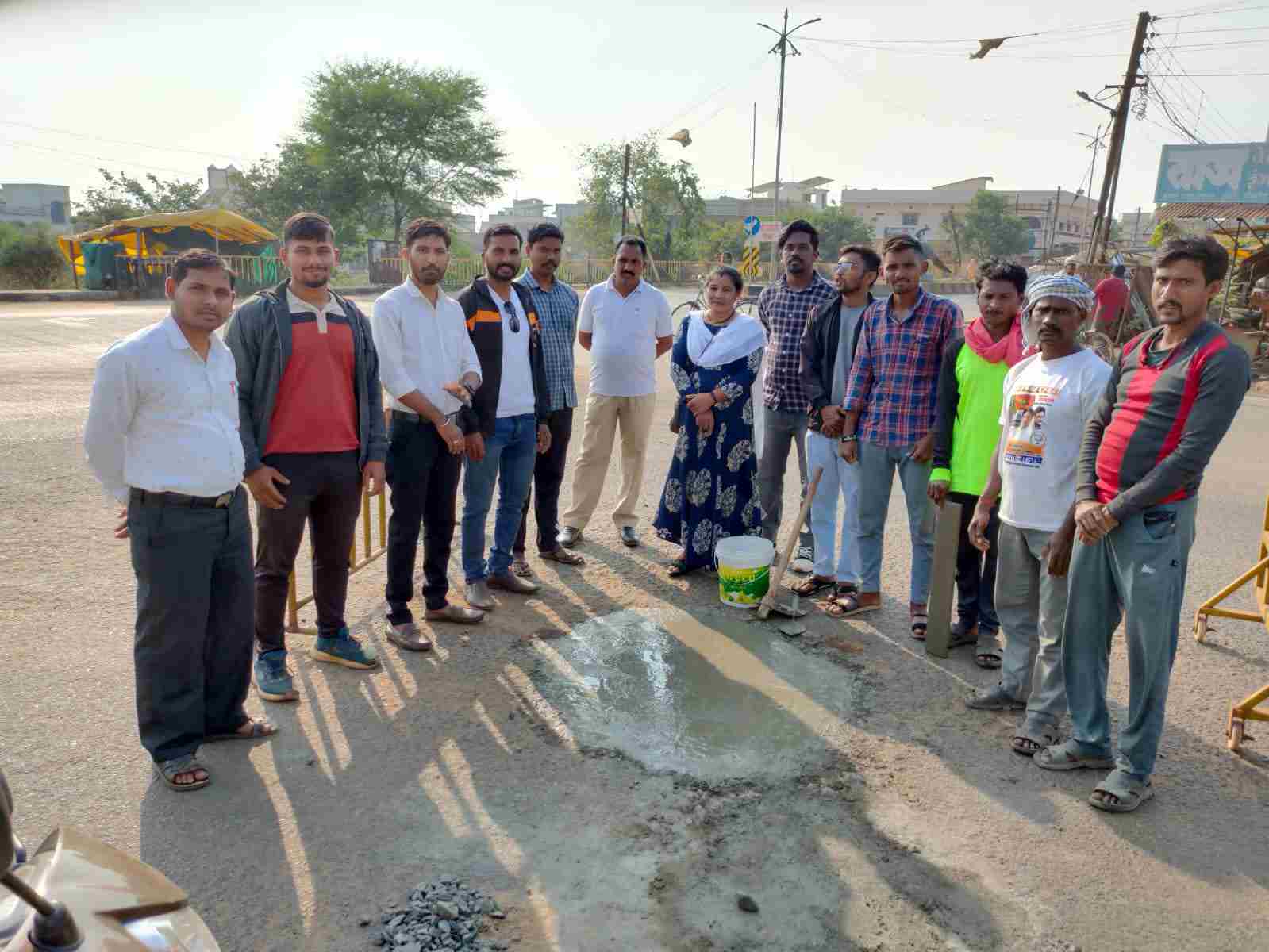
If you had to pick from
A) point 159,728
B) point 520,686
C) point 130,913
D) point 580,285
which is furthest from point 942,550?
point 580,285

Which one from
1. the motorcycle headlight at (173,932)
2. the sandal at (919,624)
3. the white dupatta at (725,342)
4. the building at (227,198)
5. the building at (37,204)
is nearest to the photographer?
the motorcycle headlight at (173,932)

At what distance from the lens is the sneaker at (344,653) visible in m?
4.46

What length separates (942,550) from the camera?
4.60 metres

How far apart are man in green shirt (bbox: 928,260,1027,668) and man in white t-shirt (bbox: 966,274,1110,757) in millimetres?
312

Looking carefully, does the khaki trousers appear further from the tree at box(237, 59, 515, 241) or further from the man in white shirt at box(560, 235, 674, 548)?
the tree at box(237, 59, 515, 241)

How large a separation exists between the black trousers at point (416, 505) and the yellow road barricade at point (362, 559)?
0.50ft

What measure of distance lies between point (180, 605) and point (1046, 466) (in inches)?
135

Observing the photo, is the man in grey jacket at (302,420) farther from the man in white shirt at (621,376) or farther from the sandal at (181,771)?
the man in white shirt at (621,376)

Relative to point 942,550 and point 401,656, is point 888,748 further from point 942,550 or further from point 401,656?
point 401,656

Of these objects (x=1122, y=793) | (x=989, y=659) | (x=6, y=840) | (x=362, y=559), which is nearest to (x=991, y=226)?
(x=362, y=559)

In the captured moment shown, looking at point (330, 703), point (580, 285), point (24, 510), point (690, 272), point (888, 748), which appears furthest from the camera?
point (690, 272)

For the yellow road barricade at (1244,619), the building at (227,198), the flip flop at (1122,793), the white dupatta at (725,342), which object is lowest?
the flip flop at (1122,793)

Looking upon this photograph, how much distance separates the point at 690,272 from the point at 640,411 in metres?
40.9

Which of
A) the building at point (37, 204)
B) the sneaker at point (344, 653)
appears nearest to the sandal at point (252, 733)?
the sneaker at point (344, 653)
